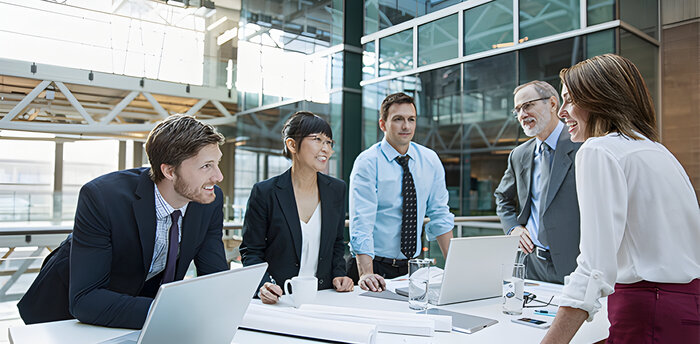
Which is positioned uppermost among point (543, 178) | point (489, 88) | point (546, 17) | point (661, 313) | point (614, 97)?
point (546, 17)

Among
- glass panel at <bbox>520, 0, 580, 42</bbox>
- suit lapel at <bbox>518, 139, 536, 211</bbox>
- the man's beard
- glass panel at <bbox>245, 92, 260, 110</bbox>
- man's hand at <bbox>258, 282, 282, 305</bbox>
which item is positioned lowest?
man's hand at <bbox>258, 282, 282, 305</bbox>

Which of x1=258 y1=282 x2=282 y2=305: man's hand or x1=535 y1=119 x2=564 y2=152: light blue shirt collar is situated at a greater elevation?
x1=535 y1=119 x2=564 y2=152: light blue shirt collar

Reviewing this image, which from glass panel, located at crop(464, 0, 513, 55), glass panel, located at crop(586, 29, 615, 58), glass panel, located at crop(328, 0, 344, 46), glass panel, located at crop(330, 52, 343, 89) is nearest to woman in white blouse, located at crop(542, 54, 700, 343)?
glass panel, located at crop(586, 29, 615, 58)

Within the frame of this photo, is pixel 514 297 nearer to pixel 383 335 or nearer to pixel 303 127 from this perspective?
pixel 383 335

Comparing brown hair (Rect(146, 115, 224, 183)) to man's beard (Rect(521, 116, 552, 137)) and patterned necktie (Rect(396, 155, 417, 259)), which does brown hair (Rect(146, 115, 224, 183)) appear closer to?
patterned necktie (Rect(396, 155, 417, 259))

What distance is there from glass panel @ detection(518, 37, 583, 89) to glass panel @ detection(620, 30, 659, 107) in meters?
0.47

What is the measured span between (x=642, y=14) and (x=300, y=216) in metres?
5.40

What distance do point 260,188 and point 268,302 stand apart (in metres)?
0.70

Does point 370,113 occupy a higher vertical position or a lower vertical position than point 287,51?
lower

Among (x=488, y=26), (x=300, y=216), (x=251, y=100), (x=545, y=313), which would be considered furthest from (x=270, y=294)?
(x=251, y=100)

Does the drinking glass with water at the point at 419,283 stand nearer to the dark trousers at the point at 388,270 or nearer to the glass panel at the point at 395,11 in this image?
the dark trousers at the point at 388,270

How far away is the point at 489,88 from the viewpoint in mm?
6590

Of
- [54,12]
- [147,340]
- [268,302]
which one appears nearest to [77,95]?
[54,12]

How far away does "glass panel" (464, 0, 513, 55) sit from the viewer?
20.9 ft
